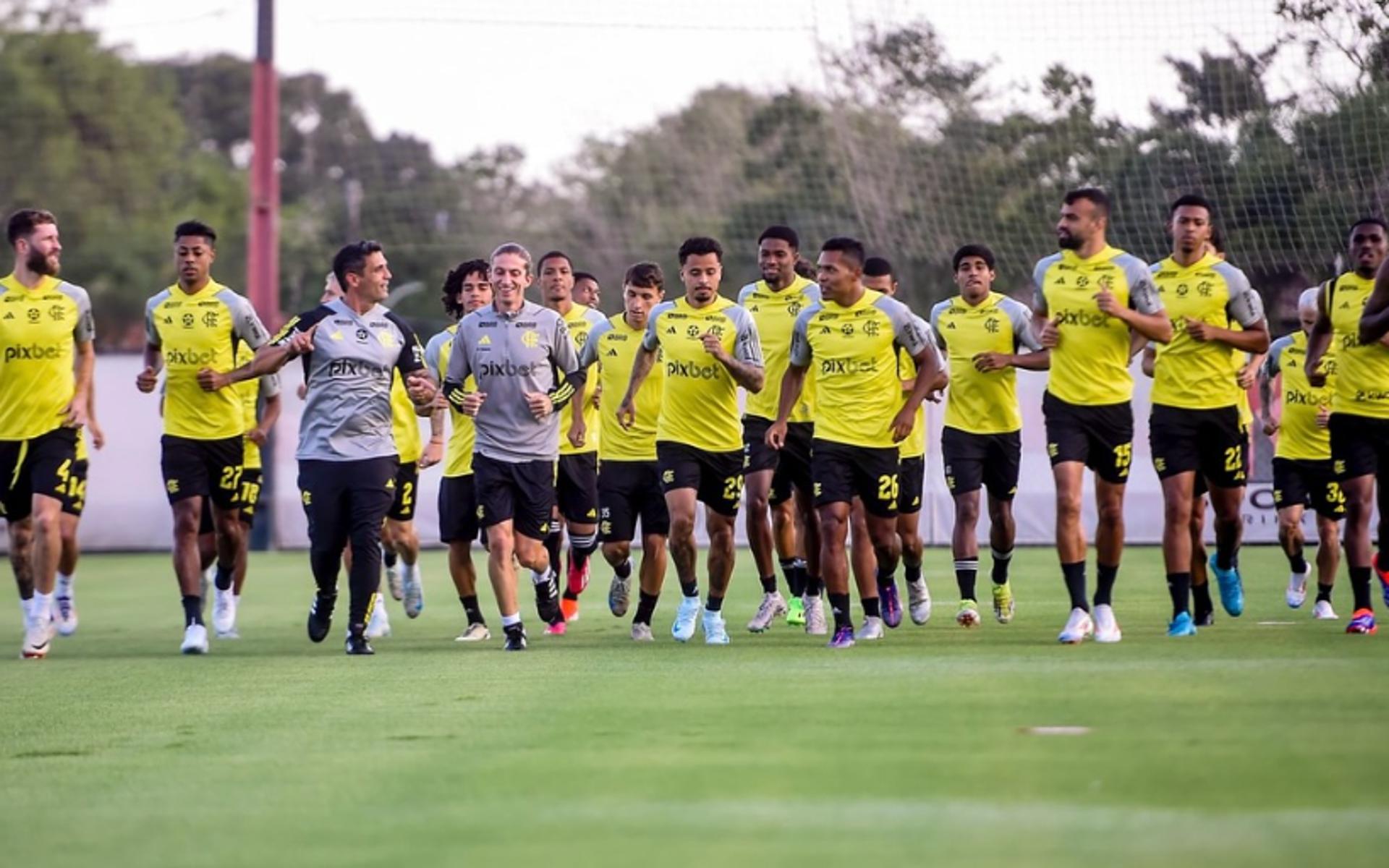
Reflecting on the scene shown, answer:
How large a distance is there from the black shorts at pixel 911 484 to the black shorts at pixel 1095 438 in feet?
9.57

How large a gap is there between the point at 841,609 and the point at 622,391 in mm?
3119

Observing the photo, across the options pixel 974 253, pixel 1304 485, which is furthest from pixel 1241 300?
pixel 1304 485

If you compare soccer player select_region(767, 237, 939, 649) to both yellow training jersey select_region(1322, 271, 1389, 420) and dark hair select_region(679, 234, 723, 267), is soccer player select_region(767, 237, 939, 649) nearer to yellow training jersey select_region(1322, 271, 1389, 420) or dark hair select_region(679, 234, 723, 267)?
dark hair select_region(679, 234, 723, 267)

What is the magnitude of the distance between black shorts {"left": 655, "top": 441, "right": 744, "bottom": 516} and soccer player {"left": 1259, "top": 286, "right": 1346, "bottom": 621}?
170 inches

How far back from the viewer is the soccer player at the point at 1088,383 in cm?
1173

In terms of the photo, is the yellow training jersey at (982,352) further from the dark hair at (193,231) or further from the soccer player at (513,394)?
the dark hair at (193,231)

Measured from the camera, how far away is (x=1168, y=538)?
39.3 feet

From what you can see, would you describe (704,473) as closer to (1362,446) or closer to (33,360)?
(1362,446)

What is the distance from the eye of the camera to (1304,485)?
15.4 metres

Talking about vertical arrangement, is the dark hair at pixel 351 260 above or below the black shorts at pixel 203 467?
above

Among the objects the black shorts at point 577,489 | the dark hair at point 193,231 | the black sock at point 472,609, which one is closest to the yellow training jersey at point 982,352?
the black shorts at point 577,489

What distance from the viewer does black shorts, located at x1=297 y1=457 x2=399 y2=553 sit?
1235cm

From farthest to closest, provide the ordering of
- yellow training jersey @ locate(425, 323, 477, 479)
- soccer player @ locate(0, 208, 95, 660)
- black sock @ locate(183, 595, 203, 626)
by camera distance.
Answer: yellow training jersey @ locate(425, 323, 477, 479), black sock @ locate(183, 595, 203, 626), soccer player @ locate(0, 208, 95, 660)

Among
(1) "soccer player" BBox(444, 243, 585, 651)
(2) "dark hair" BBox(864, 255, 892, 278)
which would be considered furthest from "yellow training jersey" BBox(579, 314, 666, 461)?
(2) "dark hair" BBox(864, 255, 892, 278)
